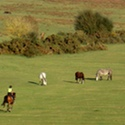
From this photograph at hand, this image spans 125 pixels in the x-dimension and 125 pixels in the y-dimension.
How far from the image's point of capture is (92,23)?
63.8 meters

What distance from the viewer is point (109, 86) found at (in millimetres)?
33844

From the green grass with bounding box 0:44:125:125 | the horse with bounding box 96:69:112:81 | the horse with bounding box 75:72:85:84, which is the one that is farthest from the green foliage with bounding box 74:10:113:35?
the horse with bounding box 75:72:85:84

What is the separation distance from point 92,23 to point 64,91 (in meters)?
32.9

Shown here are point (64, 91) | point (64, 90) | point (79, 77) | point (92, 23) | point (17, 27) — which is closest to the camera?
point (64, 91)

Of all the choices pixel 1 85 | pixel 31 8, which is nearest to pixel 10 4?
pixel 31 8

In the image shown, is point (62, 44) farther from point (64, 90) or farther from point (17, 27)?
point (64, 90)

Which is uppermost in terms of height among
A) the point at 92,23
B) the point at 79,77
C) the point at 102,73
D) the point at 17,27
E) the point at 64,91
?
the point at 92,23

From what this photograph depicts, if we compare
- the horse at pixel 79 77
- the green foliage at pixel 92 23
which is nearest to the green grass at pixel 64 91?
the horse at pixel 79 77

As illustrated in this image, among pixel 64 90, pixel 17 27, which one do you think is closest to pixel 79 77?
pixel 64 90

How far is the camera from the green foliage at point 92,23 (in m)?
63.8

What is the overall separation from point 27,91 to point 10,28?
27.5 meters

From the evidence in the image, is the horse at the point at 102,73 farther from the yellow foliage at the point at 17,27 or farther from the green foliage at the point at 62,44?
the yellow foliage at the point at 17,27

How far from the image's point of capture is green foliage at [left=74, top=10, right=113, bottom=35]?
209 ft

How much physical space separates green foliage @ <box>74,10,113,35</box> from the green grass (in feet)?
42.8
